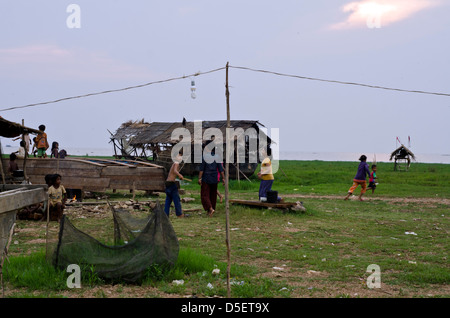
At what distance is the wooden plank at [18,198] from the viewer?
480cm

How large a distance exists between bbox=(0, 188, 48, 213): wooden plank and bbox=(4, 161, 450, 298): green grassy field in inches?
36.6

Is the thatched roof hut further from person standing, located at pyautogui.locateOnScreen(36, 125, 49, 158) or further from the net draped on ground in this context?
the net draped on ground

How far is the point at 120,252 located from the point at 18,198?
139cm

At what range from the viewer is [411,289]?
550cm

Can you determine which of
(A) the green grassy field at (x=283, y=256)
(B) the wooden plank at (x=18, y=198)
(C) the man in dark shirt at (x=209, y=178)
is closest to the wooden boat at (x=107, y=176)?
(A) the green grassy field at (x=283, y=256)

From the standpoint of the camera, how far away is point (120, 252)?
569 centimetres

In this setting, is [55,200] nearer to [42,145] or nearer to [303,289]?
[42,145]

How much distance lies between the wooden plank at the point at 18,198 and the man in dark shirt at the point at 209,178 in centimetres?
559

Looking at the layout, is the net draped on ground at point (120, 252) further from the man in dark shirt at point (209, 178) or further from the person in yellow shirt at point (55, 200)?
the man in dark shirt at point (209, 178)

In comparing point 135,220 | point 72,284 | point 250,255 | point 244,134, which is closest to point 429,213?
point 250,255

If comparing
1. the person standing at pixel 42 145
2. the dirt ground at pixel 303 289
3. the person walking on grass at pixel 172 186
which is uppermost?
the person standing at pixel 42 145

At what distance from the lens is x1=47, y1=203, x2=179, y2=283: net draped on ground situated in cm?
559

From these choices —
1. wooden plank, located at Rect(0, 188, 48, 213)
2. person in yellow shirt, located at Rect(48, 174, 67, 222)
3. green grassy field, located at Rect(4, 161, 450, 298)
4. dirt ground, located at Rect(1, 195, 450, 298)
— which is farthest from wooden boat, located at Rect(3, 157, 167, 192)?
wooden plank, located at Rect(0, 188, 48, 213)

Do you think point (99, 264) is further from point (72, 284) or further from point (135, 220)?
point (135, 220)
